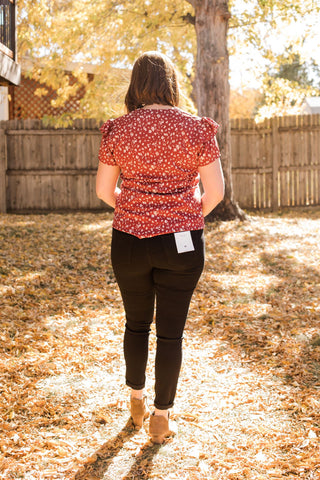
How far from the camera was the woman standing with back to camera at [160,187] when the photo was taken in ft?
8.19

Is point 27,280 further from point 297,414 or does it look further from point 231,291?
point 297,414

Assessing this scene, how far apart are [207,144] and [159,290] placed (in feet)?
2.39

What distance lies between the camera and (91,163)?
12.0m

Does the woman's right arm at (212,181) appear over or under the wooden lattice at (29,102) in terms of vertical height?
under

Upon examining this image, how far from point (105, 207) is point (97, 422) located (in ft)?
30.3

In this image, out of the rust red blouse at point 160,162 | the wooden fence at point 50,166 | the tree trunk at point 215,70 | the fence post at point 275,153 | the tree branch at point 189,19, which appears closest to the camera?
the rust red blouse at point 160,162

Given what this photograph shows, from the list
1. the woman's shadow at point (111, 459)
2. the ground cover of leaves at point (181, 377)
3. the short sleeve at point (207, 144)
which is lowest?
the woman's shadow at point (111, 459)

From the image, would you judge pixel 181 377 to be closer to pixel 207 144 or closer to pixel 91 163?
pixel 207 144

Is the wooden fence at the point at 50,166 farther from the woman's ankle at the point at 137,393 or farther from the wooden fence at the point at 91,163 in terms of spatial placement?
the woman's ankle at the point at 137,393

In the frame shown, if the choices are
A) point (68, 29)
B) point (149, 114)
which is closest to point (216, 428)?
point (149, 114)

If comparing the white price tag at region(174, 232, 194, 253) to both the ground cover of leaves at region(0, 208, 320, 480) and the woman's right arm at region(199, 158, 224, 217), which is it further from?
the ground cover of leaves at region(0, 208, 320, 480)

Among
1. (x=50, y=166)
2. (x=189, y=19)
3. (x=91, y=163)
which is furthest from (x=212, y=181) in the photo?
(x=50, y=166)

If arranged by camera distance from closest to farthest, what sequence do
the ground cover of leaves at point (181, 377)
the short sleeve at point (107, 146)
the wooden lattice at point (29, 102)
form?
the short sleeve at point (107, 146), the ground cover of leaves at point (181, 377), the wooden lattice at point (29, 102)

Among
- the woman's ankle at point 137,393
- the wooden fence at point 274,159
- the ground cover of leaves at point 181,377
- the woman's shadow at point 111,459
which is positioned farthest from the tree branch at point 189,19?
the woman's shadow at point 111,459
